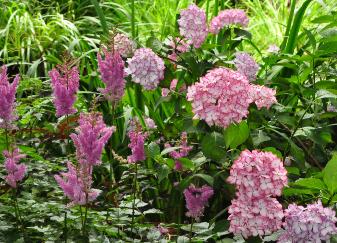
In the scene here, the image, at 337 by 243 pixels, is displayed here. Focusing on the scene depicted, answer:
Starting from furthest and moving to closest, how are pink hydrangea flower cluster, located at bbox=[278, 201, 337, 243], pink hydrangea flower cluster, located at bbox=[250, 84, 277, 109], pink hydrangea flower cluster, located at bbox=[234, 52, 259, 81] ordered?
pink hydrangea flower cluster, located at bbox=[234, 52, 259, 81], pink hydrangea flower cluster, located at bbox=[250, 84, 277, 109], pink hydrangea flower cluster, located at bbox=[278, 201, 337, 243]

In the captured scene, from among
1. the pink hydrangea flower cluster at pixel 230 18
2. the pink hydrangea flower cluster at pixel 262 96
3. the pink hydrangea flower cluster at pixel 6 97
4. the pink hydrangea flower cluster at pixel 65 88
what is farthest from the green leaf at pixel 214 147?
the pink hydrangea flower cluster at pixel 230 18

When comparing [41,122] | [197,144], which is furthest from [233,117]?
[41,122]

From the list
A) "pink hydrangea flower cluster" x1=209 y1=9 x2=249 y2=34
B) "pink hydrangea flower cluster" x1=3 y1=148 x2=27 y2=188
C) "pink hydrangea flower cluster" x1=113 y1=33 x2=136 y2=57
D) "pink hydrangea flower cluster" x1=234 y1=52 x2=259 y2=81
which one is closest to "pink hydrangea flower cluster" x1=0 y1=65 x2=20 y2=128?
"pink hydrangea flower cluster" x1=3 y1=148 x2=27 y2=188

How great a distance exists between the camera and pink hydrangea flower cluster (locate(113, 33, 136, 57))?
7.83ft

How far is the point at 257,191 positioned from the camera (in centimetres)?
149

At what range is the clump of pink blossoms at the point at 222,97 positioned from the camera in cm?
172

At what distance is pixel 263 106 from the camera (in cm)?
214

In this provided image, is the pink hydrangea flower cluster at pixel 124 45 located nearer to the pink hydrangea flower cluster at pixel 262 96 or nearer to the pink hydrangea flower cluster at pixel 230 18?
the pink hydrangea flower cluster at pixel 230 18

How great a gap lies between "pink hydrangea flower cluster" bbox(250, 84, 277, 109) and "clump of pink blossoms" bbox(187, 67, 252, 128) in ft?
1.05

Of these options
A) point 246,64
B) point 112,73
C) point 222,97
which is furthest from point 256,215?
point 246,64

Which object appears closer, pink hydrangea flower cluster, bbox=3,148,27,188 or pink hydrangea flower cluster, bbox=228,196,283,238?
pink hydrangea flower cluster, bbox=228,196,283,238

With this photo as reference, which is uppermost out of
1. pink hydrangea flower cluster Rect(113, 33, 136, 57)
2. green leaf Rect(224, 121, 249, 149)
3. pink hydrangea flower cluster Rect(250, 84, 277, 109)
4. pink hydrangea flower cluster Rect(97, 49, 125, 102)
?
pink hydrangea flower cluster Rect(113, 33, 136, 57)

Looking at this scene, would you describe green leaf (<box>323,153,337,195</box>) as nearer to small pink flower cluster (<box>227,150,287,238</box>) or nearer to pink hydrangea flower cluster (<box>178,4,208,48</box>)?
small pink flower cluster (<box>227,150,287,238</box>)

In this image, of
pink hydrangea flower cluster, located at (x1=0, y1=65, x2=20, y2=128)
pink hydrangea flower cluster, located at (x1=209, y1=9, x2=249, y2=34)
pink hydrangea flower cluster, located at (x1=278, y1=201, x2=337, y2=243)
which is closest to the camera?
pink hydrangea flower cluster, located at (x1=278, y1=201, x2=337, y2=243)
